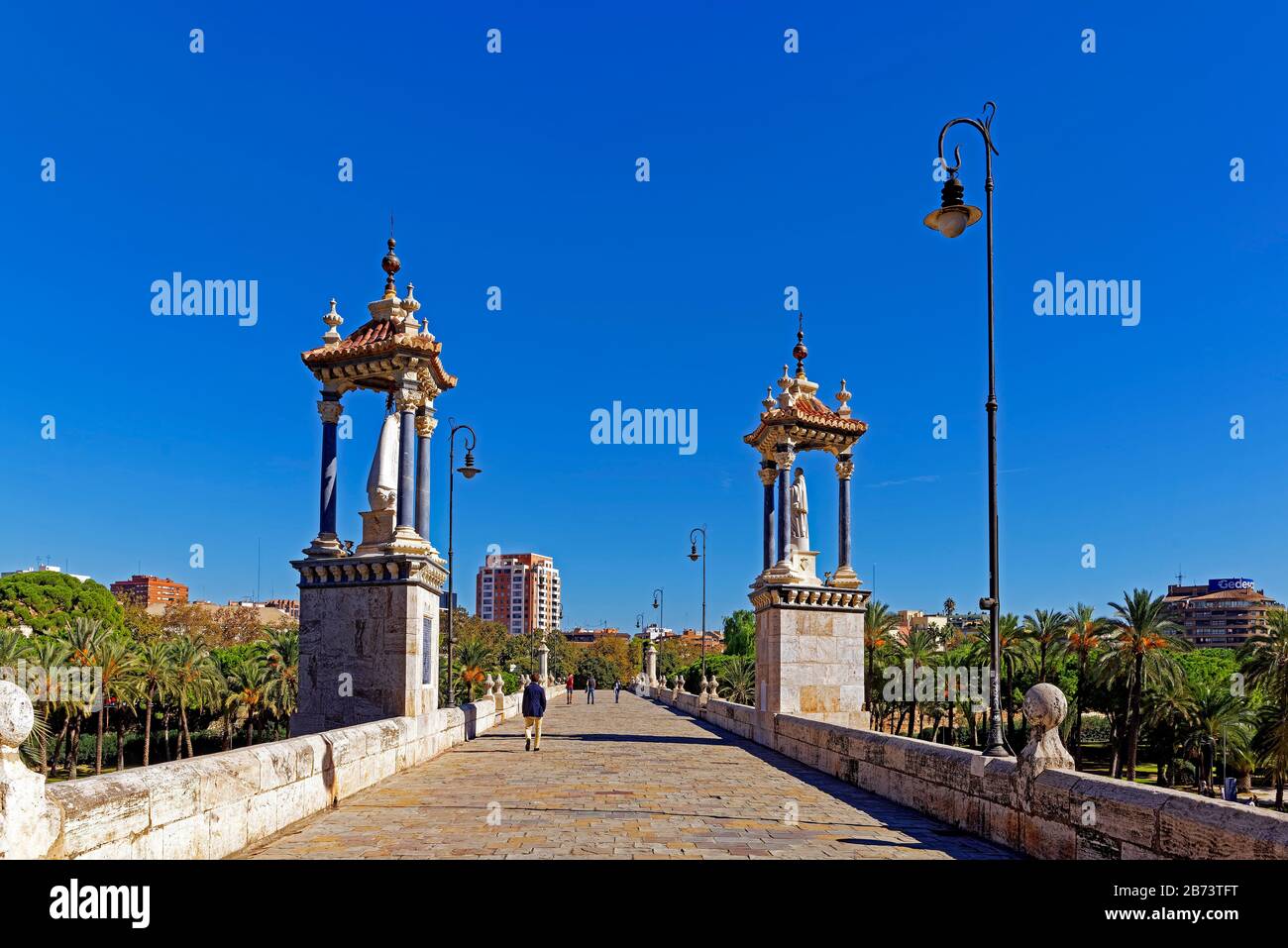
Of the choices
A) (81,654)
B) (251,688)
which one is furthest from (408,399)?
(251,688)

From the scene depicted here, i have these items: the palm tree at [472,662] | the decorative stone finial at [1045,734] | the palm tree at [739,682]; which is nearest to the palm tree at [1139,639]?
the palm tree at [739,682]

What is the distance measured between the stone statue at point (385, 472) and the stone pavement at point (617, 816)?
505 cm

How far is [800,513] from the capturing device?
23.0 m

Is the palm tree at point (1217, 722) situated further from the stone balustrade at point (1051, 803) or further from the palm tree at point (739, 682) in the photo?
the stone balustrade at point (1051, 803)

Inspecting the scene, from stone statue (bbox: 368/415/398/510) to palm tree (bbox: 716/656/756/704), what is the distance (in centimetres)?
4020

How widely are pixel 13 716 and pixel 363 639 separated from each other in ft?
42.0

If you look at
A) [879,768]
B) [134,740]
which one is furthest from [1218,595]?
[879,768]

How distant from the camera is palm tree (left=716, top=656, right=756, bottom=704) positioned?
63656mm

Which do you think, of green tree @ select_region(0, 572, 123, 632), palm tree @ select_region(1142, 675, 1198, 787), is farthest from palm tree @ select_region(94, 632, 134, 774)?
palm tree @ select_region(1142, 675, 1198, 787)

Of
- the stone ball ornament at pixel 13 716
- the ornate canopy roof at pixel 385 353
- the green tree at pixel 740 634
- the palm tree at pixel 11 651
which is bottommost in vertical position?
the green tree at pixel 740 634

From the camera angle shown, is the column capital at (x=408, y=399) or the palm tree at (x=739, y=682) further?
the palm tree at (x=739, y=682)

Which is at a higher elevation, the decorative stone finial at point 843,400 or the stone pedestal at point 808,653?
the decorative stone finial at point 843,400

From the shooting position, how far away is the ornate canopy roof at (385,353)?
18.9m
